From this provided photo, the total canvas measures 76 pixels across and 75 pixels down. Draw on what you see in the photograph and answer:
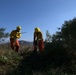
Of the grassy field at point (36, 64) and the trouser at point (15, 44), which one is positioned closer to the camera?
the grassy field at point (36, 64)

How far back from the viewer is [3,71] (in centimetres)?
1381

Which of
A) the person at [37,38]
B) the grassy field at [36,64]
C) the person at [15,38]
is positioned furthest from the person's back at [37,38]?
the person at [15,38]

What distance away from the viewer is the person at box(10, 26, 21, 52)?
18.4 meters

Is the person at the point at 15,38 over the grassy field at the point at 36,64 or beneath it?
over

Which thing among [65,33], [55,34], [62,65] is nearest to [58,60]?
[62,65]

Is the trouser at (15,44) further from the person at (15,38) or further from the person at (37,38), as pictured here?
the person at (37,38)

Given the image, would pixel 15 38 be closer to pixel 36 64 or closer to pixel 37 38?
pixel 37 38

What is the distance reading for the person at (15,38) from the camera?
60.4 ft

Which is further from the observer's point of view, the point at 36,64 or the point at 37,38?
the point at 37,38

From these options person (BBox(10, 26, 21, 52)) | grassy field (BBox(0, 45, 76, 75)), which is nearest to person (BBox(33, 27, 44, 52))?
grassy field (BBox(0, 45, 76, 75))

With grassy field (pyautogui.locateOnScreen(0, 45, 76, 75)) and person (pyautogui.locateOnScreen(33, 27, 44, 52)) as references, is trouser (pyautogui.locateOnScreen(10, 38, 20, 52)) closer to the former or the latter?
grassy field (pyautogui.locateOnScreen(0, 45, 76, 75))

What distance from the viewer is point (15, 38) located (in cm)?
1862

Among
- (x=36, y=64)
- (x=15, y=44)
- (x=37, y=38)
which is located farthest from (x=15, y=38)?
(x=36, y=64)

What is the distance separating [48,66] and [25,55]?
9.88 feet
